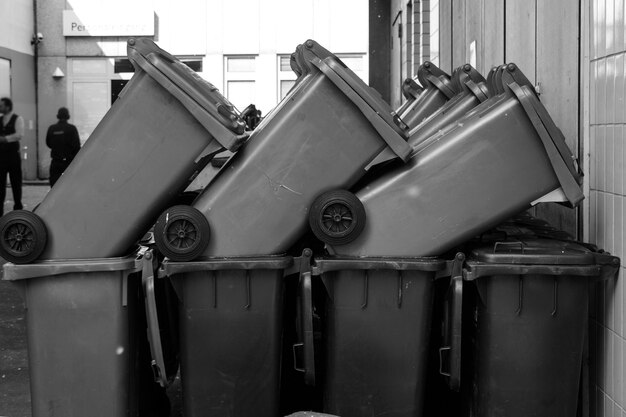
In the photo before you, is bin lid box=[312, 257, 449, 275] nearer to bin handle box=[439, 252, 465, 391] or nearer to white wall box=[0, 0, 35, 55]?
bin handle box=[439, 252, 465, 391]

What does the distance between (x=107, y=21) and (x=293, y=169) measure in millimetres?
22822

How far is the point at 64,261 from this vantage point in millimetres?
4062

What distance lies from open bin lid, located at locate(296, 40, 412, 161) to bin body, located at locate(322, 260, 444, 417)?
0.55 meters

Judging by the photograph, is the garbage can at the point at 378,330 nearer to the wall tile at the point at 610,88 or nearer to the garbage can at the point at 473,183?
the garbage can at the point at 473,183

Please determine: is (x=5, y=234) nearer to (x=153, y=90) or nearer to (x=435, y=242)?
(x=153, y=90)

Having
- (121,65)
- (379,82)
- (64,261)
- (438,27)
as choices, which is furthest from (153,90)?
(121,65)

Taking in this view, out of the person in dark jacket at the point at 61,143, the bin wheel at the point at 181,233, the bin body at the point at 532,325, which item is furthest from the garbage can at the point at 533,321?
the person in dark jacket at the point at 61,143

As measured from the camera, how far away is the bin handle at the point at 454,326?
13.0ft

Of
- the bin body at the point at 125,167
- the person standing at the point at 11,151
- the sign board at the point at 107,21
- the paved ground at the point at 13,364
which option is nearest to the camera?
the bin body at the point at 125,167

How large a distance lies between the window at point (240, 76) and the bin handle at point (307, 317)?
22.0m

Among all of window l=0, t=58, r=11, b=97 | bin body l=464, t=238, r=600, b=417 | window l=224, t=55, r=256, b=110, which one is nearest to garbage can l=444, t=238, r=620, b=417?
bin body l=464, t=238, r=600, b=417

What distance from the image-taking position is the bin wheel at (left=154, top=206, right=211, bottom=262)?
13.1 ft

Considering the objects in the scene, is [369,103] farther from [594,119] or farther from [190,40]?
[190,40]

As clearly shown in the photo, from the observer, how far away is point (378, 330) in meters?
4.02
